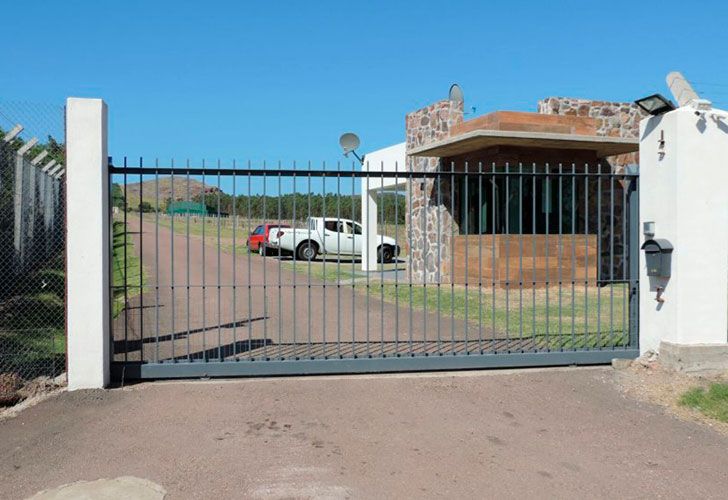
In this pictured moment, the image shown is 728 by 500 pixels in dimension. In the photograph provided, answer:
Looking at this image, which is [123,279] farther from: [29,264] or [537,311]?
[537,311]

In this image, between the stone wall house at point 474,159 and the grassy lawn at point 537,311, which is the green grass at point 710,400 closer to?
the grassy lawn at point 537,311

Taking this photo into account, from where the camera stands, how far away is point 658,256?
687cm

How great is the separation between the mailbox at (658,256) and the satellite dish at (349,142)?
29.8 feet

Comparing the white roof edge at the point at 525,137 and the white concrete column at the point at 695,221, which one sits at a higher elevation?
the white roof edge at the point at 525,137

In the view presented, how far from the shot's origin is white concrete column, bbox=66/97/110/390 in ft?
19.6

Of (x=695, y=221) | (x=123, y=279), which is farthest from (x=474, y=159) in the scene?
(x=695, y=221)

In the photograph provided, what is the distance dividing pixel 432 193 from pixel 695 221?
32.0 feet

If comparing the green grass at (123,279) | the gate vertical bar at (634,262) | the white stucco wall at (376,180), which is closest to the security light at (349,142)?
the white stucco wall at (376,180)

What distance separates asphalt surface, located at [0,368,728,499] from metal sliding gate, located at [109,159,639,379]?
0.62m

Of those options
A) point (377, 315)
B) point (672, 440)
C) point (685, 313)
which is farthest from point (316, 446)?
point (377, 315)

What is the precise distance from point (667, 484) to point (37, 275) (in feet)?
36.0

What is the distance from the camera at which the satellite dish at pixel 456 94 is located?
1552cm

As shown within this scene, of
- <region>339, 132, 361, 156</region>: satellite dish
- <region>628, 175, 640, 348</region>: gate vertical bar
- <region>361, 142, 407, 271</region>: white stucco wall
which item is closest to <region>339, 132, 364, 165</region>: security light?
<region>339, 132, 361, 156</region>: satellite dish

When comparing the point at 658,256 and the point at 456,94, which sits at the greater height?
the point at 456,94
